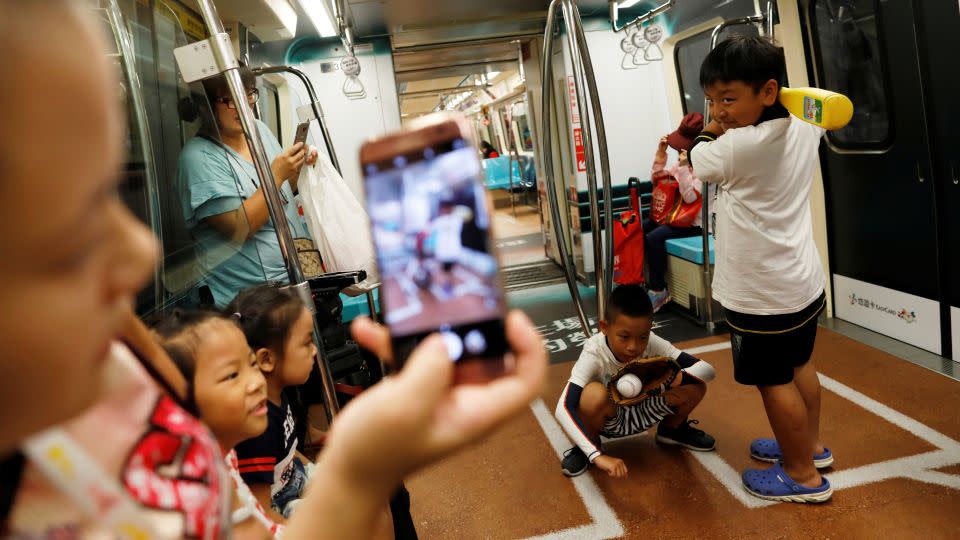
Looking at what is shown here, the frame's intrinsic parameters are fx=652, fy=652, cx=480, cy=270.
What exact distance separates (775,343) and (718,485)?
694 millimetres

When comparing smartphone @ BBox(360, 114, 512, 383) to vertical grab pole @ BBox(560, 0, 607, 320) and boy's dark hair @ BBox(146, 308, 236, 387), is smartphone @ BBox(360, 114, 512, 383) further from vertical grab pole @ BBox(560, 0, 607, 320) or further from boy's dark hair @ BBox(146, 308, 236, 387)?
vertical grab pole @ BBox(560, 0, 607, 320)

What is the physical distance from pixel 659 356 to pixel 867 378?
5.09ft

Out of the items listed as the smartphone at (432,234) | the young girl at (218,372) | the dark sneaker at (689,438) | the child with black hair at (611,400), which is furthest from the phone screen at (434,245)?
the dark sneaker at (689,438)

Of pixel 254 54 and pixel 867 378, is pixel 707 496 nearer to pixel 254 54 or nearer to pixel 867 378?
pixel 867 378

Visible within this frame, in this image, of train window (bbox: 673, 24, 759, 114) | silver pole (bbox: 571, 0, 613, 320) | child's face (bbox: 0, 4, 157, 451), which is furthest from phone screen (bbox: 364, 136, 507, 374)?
train window (bbox: 673, 24, 759, 114)

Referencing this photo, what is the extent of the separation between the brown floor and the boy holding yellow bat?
17 centimetres

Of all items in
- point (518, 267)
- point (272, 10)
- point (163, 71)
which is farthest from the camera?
point (518, 267)

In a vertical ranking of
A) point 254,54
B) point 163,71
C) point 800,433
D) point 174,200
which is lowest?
point 800,433

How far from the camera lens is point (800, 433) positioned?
241 cm

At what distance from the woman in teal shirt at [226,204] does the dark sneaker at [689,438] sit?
190 cm

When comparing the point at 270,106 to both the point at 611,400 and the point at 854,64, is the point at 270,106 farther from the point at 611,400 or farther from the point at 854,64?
the point at 854,64

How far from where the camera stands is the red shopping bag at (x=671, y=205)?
5266 mm

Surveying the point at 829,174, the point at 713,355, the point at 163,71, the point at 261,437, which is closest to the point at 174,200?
the point at 163,71

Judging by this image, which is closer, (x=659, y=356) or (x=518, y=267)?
(x=659, y=356)
